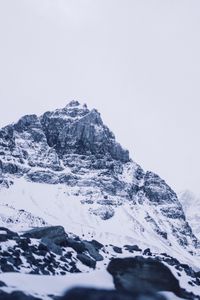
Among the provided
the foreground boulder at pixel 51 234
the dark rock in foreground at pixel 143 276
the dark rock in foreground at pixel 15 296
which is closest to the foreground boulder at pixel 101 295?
the dark rock in foreground at pixel 143 276

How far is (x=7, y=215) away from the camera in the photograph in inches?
6870

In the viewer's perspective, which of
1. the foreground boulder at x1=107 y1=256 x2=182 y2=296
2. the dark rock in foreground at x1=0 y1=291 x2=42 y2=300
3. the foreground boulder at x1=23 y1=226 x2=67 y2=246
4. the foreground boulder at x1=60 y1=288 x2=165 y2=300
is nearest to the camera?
the dark rock in foreground at x1=0 y1=291 x2=42 y2=300

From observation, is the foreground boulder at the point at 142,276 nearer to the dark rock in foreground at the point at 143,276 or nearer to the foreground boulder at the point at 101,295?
the dark rock in foreground at the point at 143,276

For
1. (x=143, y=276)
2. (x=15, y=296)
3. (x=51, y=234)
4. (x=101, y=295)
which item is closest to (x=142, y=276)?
(x=143, y=276)

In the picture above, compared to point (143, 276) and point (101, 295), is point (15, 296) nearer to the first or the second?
point (101, 295)

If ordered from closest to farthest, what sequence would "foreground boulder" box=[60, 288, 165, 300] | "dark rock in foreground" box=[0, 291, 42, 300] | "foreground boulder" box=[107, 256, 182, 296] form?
"dark rock in foreground" box=[0, 291, 42, 300], "foreground boulder" box=[60, 288, 165, 300], "foreground boulder" box=[107, 256, 182, 296]

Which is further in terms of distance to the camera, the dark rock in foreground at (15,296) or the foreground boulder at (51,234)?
the foreground boulder at (51,234)

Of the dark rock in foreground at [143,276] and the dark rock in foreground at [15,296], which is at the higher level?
the dark rock in foreground at [143,276]

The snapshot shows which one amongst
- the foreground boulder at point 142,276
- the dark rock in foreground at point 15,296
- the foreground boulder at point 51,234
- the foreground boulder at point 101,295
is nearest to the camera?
the dark rock in foreground at point 15,296

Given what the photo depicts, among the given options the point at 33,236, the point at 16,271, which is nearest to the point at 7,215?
the point at 33,236

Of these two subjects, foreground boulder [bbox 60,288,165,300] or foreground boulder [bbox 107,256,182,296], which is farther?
foreground boulder [bbox 107,256,182,296]

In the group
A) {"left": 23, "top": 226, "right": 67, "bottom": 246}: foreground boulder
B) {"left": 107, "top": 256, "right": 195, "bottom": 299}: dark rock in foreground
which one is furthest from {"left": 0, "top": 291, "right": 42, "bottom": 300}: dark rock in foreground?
{"left": 23, "top": 226, "right": 67, "bottom": 246}: foreground boulder

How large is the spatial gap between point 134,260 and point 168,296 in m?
4.88

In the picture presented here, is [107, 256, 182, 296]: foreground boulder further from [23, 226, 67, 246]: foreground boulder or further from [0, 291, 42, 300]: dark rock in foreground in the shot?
[0, 291, 42, 300]: dark rock in foreground
